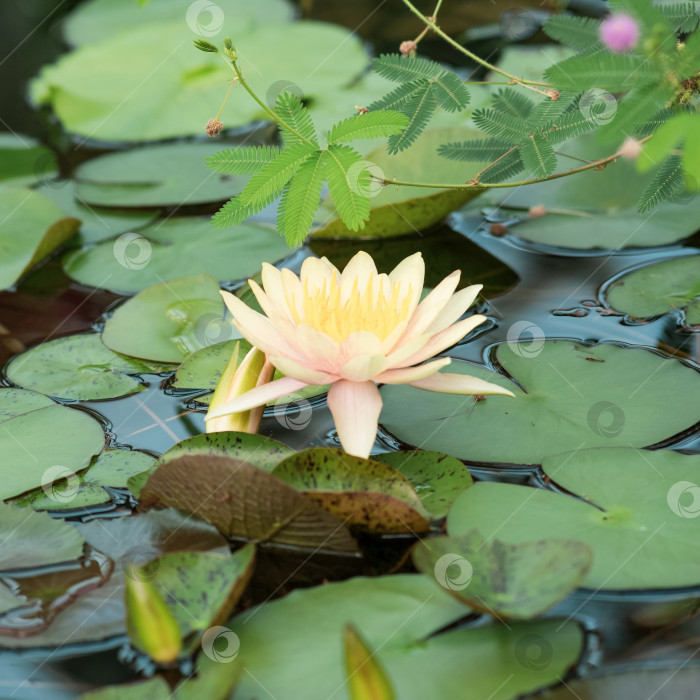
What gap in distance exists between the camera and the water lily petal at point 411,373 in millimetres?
1270

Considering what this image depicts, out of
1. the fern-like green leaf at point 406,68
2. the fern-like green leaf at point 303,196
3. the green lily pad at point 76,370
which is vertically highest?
the fern-like green leaf at point 406,68

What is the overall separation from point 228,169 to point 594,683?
1166 millimetres

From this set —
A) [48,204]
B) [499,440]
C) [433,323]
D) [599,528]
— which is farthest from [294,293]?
[48,204]

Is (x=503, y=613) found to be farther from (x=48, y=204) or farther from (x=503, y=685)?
(x=48, y=204)

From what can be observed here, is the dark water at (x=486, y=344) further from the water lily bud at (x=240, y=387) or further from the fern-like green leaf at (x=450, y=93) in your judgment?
the fern-like green leaf at (x=450, y=93)

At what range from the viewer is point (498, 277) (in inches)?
83.6

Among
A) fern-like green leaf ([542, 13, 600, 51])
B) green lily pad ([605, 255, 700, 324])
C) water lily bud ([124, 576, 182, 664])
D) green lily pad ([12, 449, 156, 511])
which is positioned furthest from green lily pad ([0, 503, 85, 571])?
fern-like green leaf ([542, 13, 600, 51])

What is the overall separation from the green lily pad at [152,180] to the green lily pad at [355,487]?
152 cm

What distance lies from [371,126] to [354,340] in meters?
0.47

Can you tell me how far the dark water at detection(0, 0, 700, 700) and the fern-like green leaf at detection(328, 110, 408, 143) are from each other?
0.58 meters

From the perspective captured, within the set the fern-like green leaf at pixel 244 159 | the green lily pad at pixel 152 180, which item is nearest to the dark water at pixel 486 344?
the green lily pad at pixel 152 180

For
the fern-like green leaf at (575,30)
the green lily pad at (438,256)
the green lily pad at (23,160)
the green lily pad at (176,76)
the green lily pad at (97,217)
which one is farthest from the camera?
the green lily pad at (176,76)

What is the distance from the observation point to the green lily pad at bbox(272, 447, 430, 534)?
4.04ft

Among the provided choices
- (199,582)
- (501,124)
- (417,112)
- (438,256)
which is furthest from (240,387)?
(438,256)
